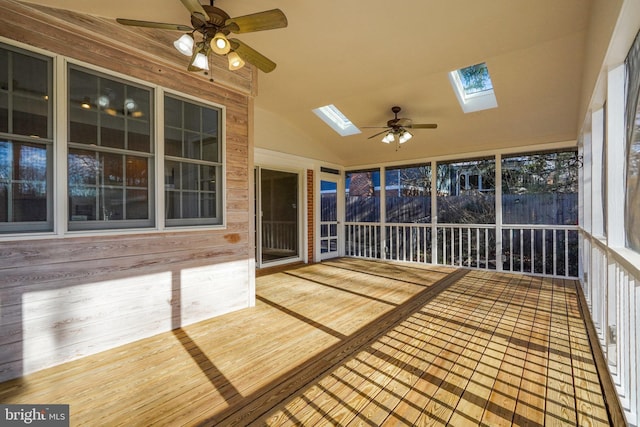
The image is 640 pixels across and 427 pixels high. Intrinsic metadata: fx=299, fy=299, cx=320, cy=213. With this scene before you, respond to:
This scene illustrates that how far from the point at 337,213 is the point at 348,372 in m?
5.28

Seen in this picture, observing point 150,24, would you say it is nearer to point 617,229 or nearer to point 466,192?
point 617,229

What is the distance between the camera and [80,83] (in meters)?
2.53

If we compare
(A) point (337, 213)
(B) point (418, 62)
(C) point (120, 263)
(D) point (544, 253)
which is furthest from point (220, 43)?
(D) point (544, 253)

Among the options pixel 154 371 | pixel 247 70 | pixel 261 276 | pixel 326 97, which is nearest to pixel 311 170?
pixel 326 97

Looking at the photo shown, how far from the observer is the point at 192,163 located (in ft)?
10.7

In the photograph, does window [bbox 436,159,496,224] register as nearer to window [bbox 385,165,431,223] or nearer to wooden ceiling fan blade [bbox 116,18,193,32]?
window [bbox 385,165,431,223]

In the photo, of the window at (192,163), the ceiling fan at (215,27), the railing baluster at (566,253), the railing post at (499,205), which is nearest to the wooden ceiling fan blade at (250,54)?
the ceiling fan at (215,27)

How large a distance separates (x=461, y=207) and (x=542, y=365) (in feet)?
13.0

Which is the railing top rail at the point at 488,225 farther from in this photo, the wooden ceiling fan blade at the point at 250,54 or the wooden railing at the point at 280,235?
the wooden ceiling fan blade at the point at 250,54

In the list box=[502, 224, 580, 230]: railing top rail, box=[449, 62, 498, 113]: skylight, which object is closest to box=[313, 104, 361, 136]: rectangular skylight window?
box=[449, 62, 498, 113]: skylight

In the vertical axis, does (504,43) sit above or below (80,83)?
above

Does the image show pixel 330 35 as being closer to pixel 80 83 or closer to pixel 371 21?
pixel 371 21

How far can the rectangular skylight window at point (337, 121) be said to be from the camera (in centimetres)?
580

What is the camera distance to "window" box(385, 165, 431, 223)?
635cm
